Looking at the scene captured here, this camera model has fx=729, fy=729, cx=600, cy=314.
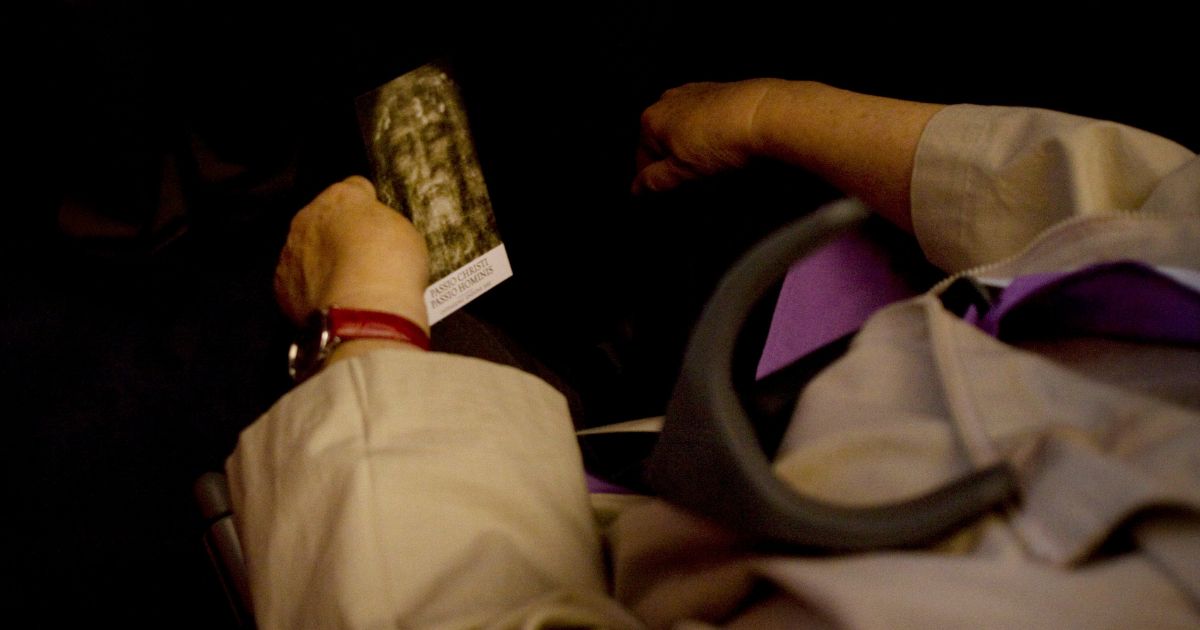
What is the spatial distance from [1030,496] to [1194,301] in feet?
0.45

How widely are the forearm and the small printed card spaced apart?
0.96ft

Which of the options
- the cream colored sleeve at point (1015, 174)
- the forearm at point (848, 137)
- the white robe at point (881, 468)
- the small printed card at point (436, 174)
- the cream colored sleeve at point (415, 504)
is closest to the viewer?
the white robe at point (881, 468)

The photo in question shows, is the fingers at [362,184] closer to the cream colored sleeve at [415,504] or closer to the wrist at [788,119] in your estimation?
the cream colored sleeve at [415,504]

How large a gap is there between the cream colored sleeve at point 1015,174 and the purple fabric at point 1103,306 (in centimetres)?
11

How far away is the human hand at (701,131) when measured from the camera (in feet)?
2.33

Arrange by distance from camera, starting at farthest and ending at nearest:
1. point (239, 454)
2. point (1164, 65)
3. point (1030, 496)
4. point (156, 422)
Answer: point (156, 422) < point (1164, 65) < point (239, 454) < point (1030, 496)

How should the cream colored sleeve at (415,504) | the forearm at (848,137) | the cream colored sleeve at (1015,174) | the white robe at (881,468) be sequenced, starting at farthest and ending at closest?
the forearm at (848,137) < the cream colored sleeve at (1015,174) < the cream colored sleeve at (415,504) < the white robe at (881,468)

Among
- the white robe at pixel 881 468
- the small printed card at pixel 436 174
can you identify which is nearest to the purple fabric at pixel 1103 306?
the white robe at pixel 881 468

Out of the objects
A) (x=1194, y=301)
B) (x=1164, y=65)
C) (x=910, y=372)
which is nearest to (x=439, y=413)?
(x=910, y=372)

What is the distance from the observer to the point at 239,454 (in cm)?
51

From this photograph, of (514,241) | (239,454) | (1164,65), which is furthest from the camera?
(514,241)

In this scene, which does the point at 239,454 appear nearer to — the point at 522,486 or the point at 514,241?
the point at 522,486

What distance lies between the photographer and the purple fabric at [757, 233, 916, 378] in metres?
0.64

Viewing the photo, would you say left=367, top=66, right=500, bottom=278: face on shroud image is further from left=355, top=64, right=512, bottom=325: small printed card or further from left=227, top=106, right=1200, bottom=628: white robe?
left=227, top=106, right=1200, bottom=628: white robe
